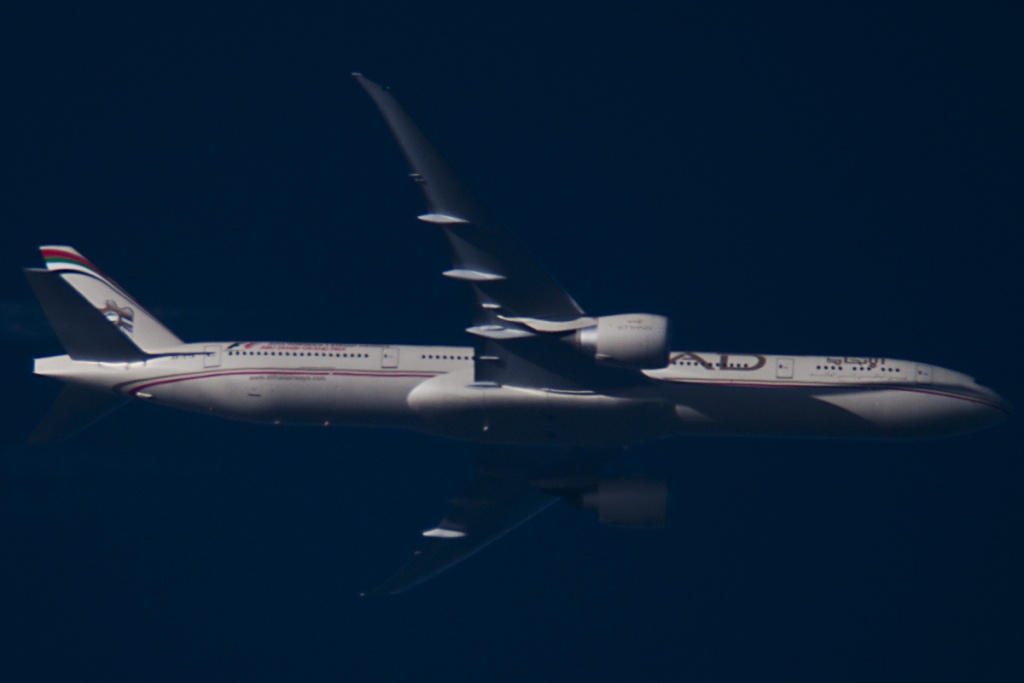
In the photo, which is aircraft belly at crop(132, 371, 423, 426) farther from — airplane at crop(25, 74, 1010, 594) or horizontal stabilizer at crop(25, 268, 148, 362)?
horizontal stabilizer at crop(25, 268, 148, 362)

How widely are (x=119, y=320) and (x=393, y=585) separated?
10634 mm

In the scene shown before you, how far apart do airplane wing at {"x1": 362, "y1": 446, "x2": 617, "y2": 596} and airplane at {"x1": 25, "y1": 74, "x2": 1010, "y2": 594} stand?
1.58m

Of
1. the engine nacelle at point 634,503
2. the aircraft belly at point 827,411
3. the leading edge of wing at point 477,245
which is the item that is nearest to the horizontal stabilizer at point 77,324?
the leading edge of wing at point 477,245

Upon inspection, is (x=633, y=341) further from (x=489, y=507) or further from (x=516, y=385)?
(x=489, y=507)

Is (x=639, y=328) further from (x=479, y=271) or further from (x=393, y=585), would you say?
(x=393, y=585)

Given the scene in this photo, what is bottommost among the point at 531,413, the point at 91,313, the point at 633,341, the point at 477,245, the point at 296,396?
the point at 531,413

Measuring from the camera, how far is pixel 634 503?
1467 inches

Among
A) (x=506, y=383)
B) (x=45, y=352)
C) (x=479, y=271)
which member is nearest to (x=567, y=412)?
(x=506, y=383)

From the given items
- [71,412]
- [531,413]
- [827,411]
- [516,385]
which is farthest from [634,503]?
[71,412]

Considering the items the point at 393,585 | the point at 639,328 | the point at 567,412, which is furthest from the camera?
the point at 393,585

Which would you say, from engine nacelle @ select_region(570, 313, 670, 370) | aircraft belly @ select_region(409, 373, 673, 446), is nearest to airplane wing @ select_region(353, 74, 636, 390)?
aircraft belly @ select_region(409, 373, 673, 446)

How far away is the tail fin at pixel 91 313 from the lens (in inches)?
1438

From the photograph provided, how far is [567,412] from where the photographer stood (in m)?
35.9

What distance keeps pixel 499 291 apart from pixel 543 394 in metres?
3.00
